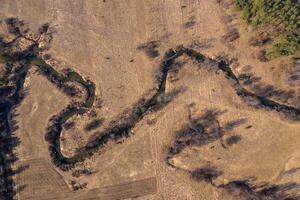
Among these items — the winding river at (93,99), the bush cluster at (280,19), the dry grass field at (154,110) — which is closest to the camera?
the bush cluster at (280,19)

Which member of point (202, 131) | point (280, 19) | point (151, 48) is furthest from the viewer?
point (151, 48)

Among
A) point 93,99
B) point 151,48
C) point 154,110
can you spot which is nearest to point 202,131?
point 154,110

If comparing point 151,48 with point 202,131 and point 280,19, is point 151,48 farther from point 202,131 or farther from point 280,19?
point 280,19

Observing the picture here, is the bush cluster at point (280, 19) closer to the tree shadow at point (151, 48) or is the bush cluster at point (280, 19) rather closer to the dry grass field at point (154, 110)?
the dry grass field at point (154, 110)

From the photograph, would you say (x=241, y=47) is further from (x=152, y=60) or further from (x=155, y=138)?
(x=155, y=138)

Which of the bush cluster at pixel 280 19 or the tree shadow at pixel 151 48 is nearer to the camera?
the bush cluster at pixel 280 19

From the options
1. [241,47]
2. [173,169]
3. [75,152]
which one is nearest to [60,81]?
[75,152]

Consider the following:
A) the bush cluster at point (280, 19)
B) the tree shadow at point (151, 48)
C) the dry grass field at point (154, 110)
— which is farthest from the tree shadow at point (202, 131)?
the bush cluster at point (280, 19)

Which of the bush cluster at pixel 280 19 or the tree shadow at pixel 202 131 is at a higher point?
the bush cluster at pixel 280 19
